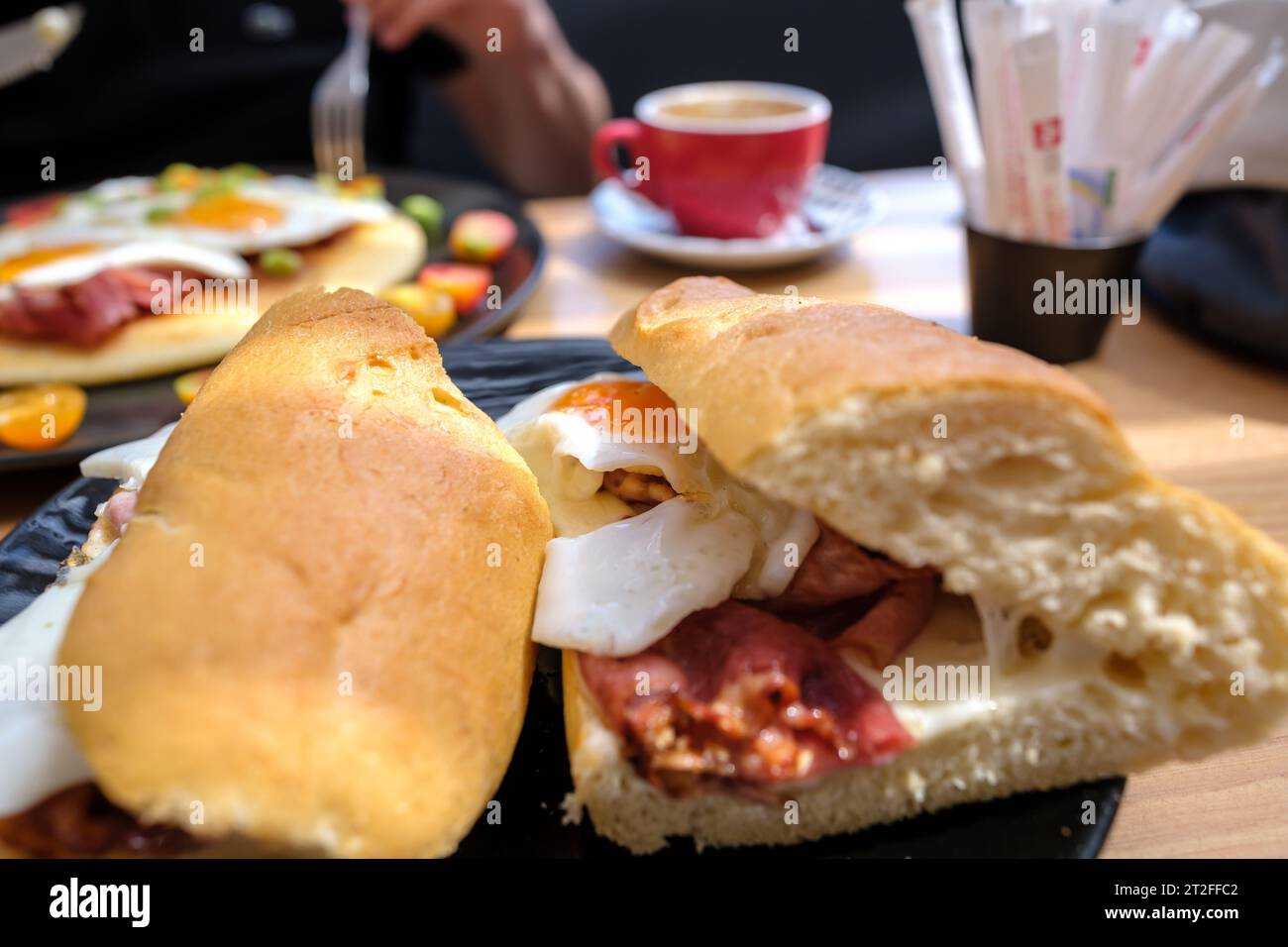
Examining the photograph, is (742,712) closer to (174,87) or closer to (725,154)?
(725,154)

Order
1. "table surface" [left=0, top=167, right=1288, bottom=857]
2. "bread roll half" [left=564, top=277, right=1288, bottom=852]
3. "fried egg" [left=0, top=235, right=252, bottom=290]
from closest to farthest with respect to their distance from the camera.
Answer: "bread roll half" [left=564, top=277, right=1288, bottom=852] < "table surface" [left=0, top=167, right=1288, bottom=857] < "fried egg" [left=0, top=235, right=252, bottom=290]

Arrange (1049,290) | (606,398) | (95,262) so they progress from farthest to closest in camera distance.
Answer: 1. (95,262)
2. (1049,290)
3. (606,398)

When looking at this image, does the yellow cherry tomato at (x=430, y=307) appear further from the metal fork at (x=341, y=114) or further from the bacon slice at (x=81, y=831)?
the bacon slice at (x=81, y=831)

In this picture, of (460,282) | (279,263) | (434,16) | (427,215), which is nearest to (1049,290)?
(460,282)

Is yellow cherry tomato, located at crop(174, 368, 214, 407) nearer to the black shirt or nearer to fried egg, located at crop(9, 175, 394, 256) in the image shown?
fried egg, located at crop(9, 175, 394, 256)

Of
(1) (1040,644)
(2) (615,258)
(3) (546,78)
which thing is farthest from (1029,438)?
(3) (546,78)

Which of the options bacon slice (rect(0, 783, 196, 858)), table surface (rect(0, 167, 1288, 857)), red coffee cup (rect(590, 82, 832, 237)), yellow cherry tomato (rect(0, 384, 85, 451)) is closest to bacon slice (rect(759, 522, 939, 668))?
table surface (rect(0, 167, 1288, 857))

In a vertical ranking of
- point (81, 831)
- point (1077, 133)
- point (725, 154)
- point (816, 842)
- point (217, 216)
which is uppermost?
point (1077, 133)
